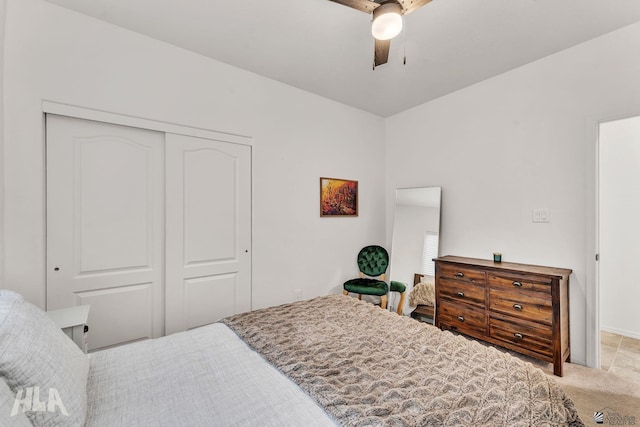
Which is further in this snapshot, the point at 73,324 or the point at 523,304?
the point at 523,304

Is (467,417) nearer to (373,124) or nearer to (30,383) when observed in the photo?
(30,383)

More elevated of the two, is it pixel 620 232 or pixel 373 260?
pixel 620 232

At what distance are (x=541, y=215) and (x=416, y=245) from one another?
4.38 ft

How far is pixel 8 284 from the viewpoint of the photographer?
191 centimetres

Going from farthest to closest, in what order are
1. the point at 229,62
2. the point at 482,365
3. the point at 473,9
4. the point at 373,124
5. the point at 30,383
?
the point at 373,124 → the point at 229,62 → the point at 473,9 → the point at 482,365 → the point at 30,383

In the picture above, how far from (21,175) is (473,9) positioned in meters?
3.31

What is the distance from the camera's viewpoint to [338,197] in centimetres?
374

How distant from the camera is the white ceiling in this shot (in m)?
2.08

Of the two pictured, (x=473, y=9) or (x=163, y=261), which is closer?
(x=473, y=9)

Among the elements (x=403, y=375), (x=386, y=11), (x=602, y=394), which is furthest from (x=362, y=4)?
(x=602, y=394)

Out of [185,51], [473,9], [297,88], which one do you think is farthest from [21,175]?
[473,9]

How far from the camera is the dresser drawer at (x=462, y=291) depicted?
9.09 ft

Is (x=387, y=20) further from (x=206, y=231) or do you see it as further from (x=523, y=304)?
(x=523, y=304)

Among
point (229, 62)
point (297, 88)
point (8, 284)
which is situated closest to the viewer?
point (8, 284)
